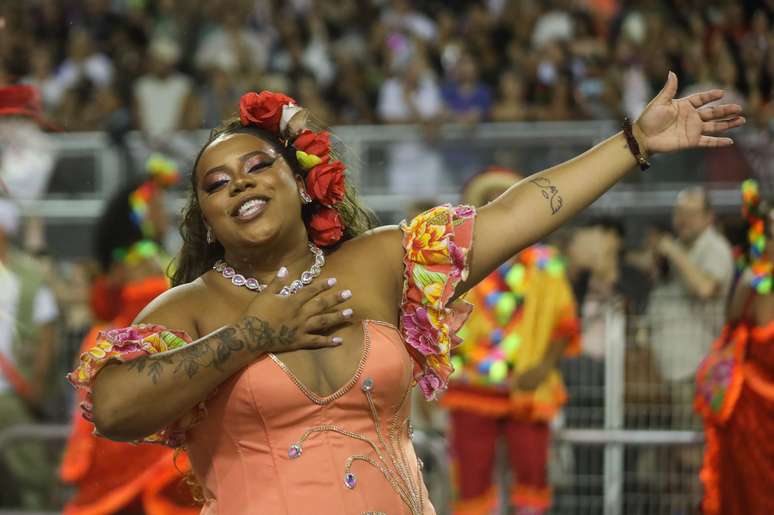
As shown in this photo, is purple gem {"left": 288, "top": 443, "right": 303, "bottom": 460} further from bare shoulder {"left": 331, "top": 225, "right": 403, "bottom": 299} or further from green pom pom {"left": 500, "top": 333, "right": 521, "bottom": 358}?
green pom pom {"left": 500, "top": 333, "right": 521, "bottom": 358}

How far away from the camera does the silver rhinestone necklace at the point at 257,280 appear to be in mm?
3156

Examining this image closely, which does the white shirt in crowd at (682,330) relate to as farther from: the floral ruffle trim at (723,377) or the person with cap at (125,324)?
the person with cap at (125,324)

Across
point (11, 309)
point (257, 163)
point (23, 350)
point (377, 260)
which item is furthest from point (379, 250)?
point (23, 350)

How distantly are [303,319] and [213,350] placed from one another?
232mm

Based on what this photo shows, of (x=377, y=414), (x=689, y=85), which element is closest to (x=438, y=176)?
(x=689, y=85)

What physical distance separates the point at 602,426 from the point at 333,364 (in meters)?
3.86

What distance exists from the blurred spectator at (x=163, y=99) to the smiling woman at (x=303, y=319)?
22.9 ft

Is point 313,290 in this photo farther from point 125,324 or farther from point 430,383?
point 125,324

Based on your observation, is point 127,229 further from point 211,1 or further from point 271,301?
point 211,1

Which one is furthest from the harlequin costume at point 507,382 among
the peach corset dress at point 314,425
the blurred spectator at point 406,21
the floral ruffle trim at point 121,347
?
the blurred spectator at point 406,21

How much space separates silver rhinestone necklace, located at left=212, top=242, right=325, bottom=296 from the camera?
3.16m

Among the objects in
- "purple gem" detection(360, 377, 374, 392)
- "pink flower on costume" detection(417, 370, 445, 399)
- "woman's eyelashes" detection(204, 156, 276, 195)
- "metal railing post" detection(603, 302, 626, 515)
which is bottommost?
"metal railing post" detection(603, 302, 626, 515)

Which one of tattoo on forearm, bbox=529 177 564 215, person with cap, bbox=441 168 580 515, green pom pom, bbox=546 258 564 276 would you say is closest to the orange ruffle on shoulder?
person with cap, bbox=441 168 580 515

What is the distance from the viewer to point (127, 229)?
6.42m
